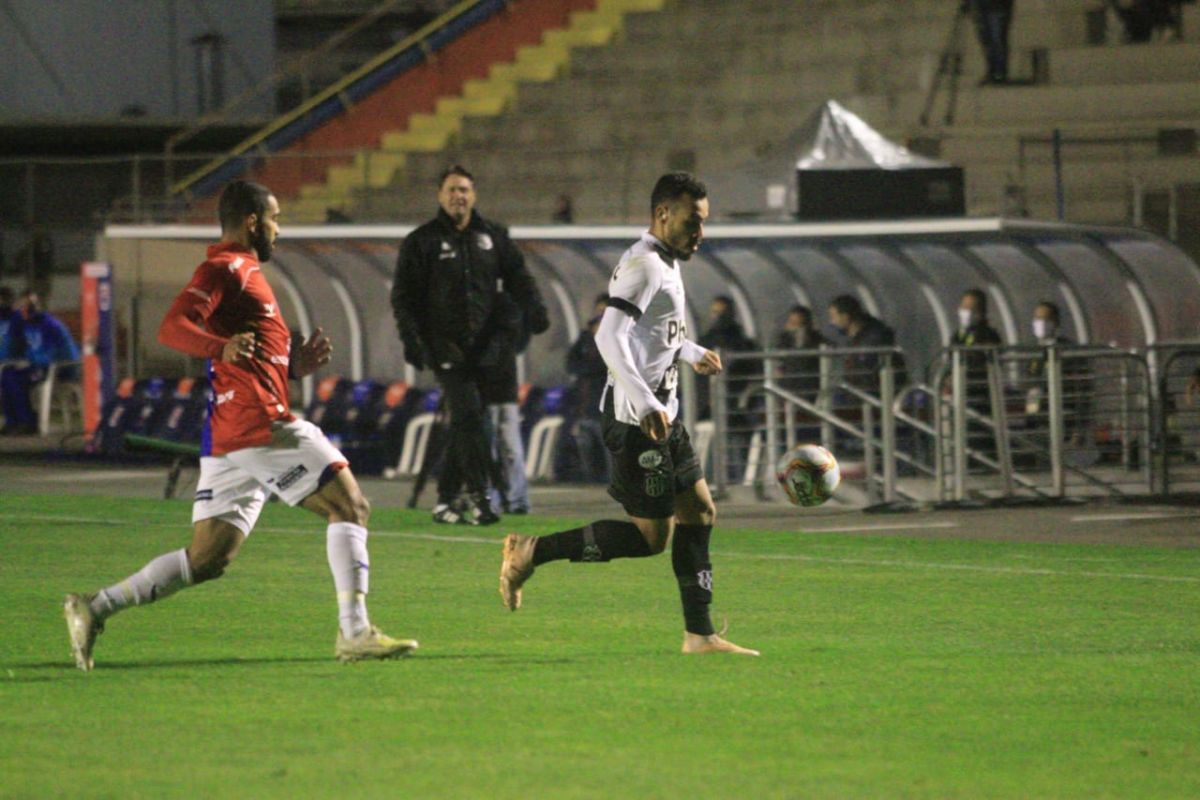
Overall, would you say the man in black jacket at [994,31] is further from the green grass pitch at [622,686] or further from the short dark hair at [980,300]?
the green grass pitch at [622,686]

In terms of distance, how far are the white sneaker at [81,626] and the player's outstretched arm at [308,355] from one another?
3.93ft

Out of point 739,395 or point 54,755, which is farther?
point 739,395

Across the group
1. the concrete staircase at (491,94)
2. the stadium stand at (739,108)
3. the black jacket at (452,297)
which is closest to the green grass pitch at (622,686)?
the black jacket at (452,297)

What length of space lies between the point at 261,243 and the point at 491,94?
92.4 ft

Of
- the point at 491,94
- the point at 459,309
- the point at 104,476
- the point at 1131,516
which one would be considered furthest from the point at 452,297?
the point at 491,94

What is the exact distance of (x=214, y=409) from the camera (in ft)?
30.0

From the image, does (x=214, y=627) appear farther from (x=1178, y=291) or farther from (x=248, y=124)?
(x=248, y=124)

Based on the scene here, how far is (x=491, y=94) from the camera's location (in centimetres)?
3716

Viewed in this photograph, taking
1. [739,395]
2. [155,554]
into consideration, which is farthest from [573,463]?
[155,554]

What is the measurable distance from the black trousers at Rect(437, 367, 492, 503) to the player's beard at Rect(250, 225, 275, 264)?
6.28 metres

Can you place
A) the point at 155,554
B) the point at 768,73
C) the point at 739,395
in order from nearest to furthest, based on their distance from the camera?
the point at 155,554
the point at 739,395
the point at 768,73

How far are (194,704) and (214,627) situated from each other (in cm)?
229

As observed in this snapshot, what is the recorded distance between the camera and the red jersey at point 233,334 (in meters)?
9.02

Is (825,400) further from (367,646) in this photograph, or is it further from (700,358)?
(367,646)
